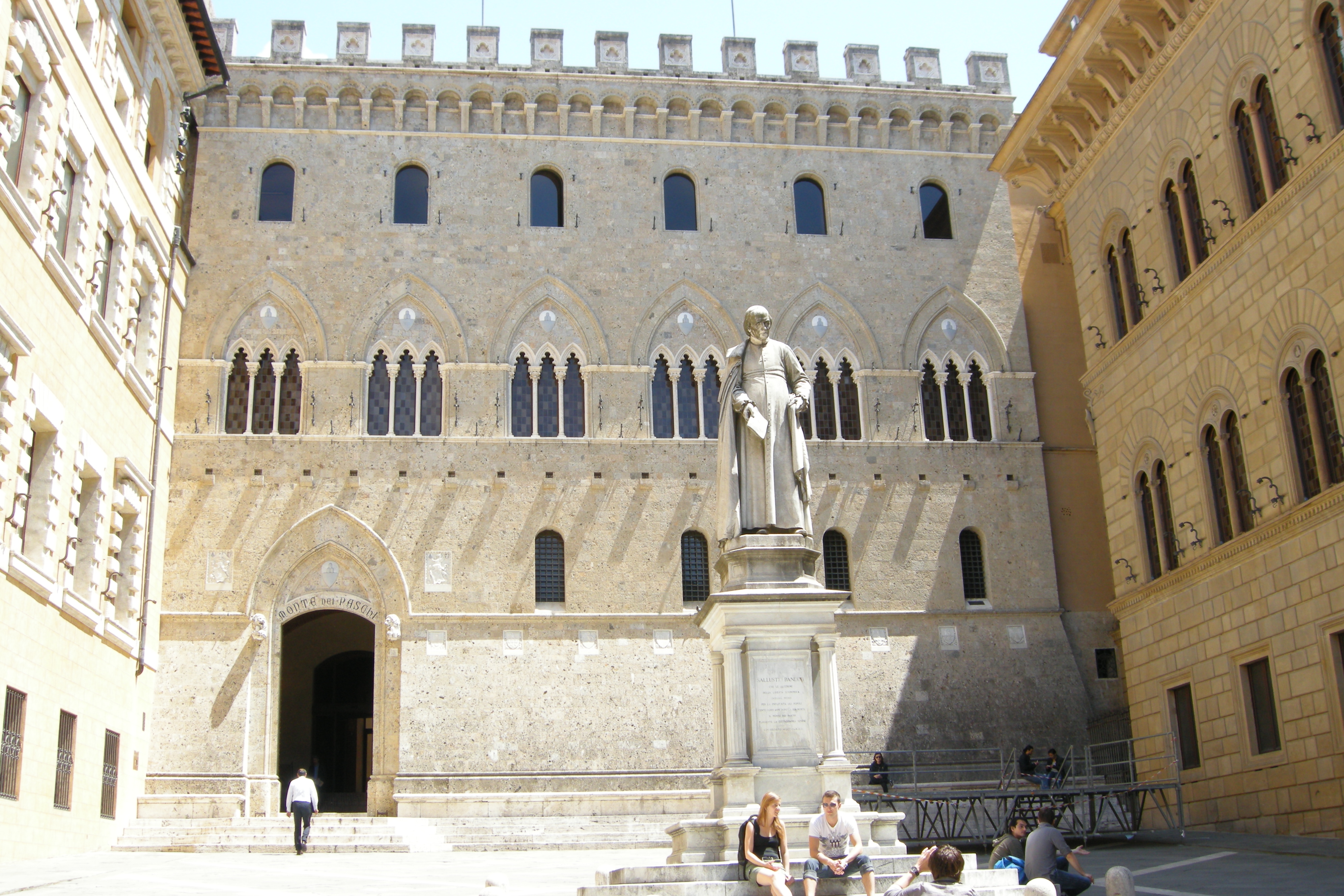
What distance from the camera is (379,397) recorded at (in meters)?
25.0

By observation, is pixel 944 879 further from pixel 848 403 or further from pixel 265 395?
pixel 265 395

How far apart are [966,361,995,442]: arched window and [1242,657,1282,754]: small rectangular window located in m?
9.53

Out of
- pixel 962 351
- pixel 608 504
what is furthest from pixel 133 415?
pixel 962 351

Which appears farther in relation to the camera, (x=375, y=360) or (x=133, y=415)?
(x=375, y=360)

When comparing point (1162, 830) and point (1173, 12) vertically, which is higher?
point (1173, 12)

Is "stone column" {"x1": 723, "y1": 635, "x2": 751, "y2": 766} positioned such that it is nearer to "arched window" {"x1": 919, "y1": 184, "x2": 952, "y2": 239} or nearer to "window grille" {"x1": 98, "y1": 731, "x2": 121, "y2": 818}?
"window grille" {"x1": 98, "y1": 731, "x2": 121, "y2": 818}

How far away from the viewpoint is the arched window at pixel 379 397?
977 inches

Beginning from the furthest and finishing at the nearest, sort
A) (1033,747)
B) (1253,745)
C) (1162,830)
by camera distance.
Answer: (1033,747)
(1162,830)
(1253,745)

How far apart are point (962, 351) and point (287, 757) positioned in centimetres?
1671

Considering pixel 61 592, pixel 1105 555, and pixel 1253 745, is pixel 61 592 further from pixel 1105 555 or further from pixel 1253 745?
pixel 1105 555

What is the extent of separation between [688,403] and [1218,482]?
1058cm

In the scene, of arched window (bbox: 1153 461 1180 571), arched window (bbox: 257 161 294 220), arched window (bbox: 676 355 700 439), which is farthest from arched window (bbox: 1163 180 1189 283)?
arched window (bbox: 257 161 294 220)

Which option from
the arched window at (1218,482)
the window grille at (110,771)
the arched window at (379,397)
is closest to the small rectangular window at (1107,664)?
the arched window at (1218,482)

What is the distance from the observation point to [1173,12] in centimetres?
1908
